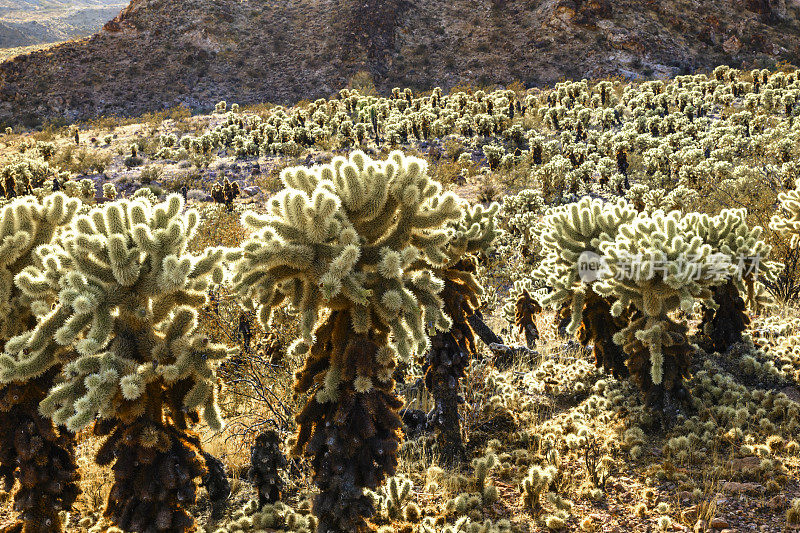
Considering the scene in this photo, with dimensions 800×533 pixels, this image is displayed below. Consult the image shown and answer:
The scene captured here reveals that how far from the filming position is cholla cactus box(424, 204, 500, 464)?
523 centimetres

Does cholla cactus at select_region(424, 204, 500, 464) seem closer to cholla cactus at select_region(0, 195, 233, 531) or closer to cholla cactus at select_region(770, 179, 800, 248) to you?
cholla cactus at select_region(0, 195, 233, 531)

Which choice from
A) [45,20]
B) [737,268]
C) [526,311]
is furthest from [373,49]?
[45,20]

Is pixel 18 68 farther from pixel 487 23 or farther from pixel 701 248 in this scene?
pixel 701 248

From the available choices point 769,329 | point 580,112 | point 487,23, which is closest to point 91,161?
point 580,112

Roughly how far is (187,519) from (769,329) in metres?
7.38

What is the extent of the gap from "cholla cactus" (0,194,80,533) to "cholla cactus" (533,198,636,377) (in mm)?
4946

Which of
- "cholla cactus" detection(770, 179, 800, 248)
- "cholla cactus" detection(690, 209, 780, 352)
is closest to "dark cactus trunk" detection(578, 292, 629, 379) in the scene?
"cholla cactus" detection(690, 209, 780, 352)

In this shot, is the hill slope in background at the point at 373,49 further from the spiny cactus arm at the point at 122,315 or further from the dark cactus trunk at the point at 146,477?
the dark cactus trunk at the point at 146,477

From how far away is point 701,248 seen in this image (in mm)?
5312

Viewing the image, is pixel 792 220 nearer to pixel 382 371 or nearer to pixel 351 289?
pixel 382 371

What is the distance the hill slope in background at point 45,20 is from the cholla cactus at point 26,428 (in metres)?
83.9

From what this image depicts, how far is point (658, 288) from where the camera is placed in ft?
17.4

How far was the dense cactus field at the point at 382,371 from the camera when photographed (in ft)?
11.5

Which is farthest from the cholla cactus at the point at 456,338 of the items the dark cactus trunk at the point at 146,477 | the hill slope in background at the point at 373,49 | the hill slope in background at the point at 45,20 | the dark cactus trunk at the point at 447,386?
the hill slope in background at the point at 45,20
